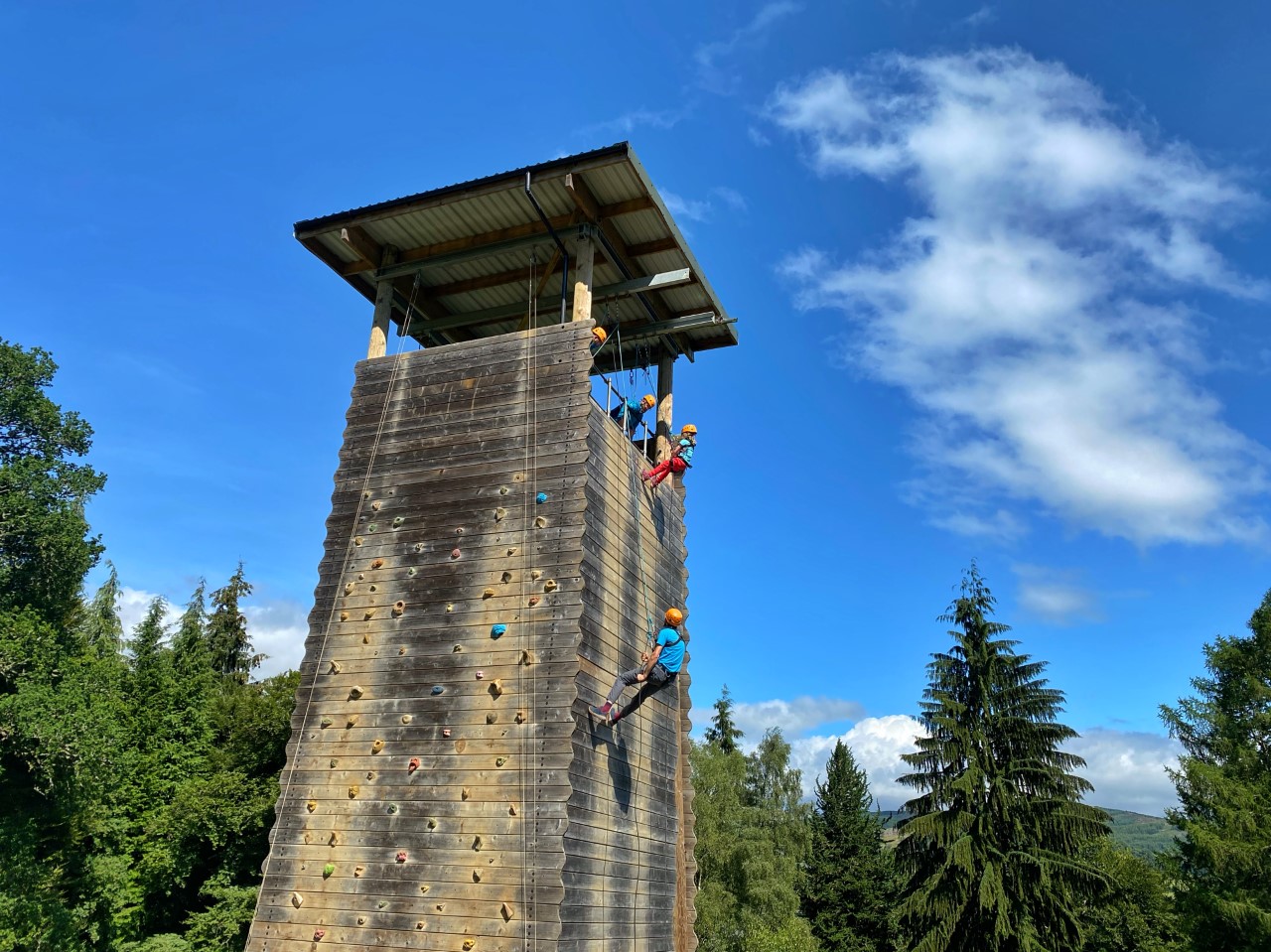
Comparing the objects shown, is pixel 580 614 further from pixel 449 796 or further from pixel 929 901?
pixel 929 901

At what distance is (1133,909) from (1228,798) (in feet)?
33.5

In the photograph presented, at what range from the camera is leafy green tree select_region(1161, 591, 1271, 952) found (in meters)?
25.1

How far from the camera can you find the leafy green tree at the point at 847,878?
138 feet

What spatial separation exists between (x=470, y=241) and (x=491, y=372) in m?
3.20

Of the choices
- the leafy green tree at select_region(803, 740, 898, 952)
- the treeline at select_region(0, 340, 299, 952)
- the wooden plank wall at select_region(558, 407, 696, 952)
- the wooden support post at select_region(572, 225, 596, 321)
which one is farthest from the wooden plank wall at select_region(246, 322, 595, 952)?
the leafy green tree at select_region(803, 740, 898, 952)

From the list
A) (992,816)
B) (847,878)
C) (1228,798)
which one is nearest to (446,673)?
(992,816)

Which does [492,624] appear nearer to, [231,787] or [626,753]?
[626,753]

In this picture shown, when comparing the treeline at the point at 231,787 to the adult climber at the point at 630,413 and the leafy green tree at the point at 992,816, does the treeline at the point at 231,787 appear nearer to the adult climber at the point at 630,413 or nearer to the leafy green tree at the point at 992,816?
the leafy green tree at the point at 992,816

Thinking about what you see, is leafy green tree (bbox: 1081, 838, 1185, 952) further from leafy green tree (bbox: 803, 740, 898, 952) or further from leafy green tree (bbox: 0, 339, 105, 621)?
leafy green tree (bbox: 0, 339, 105, 621)

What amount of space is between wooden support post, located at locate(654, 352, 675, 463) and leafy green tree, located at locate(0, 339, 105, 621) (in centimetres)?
1869

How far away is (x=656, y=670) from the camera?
11852 mm

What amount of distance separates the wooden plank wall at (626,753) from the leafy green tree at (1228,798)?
1936 centimetres

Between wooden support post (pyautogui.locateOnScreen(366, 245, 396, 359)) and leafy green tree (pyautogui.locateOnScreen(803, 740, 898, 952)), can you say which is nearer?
wooden support post (pyautogui.locateOnScreen(366, 245, 396, 359))

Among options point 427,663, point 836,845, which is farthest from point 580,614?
point 836,845
